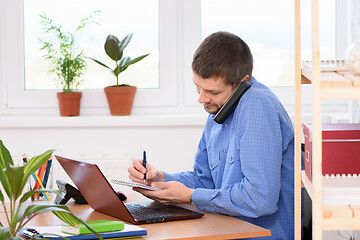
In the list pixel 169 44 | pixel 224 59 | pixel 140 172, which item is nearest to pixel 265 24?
pixel 169 44

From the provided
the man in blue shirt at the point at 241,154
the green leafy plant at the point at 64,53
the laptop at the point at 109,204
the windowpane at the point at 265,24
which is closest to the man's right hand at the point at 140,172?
the man in blue shirt at the point at 241,154

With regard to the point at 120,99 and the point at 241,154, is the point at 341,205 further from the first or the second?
the point at 120,99

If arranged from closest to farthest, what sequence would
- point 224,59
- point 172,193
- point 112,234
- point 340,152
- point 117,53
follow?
point 340,152
point 112,234
point 172,193
point 224,59
point 117,53

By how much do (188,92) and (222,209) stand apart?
1.52 metres

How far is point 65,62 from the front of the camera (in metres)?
3.13

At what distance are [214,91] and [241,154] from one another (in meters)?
0.29

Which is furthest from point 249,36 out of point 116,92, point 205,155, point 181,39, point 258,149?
point 258,149

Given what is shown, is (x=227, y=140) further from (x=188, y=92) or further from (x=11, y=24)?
(x=11, y=24)

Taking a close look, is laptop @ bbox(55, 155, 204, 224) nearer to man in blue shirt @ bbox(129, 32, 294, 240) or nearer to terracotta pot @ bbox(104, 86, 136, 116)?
man in blue shirt @ bbox(129, 32, 294, 240)

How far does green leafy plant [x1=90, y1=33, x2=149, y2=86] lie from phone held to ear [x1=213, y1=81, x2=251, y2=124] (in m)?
1.13

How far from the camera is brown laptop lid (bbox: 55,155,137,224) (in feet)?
5.76

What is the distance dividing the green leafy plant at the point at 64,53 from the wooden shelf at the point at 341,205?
80.4 inches

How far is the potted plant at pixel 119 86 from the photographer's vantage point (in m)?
3.06

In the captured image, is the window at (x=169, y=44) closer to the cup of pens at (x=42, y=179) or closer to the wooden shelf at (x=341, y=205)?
the cup of pens at (x=42, y=179)
